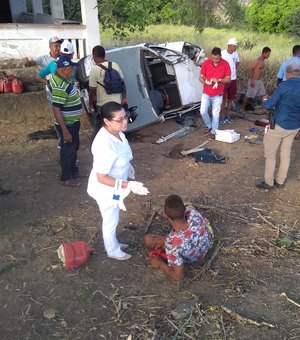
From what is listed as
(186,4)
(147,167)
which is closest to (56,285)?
(147,167)

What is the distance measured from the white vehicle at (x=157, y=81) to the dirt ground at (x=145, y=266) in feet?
7.68

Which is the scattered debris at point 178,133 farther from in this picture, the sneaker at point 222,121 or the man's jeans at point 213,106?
the sneaker at point 222,121

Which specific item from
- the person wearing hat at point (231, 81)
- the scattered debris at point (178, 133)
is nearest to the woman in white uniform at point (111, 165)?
the scattered debris at point (178, 133)

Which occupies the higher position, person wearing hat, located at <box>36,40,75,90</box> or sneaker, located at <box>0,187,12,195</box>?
→ person wearing hat, located at <box>36,40,75,90</box>

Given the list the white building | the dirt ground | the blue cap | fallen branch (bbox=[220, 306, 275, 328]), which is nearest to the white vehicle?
the white building

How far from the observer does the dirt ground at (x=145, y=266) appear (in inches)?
128

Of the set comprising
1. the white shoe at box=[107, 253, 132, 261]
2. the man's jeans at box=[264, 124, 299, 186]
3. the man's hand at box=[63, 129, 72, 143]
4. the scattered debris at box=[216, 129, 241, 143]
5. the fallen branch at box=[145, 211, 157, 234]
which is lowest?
the scattered debris at box=[216, 129, 241, 143]

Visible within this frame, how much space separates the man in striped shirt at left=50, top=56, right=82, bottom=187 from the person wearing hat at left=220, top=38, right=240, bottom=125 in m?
4.61

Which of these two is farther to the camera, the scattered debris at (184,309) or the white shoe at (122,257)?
A: the white shoe at (122,257)

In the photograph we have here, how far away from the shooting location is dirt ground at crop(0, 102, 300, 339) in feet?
10.7

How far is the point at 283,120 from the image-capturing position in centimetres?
526

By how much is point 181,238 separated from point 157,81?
21.9 ft

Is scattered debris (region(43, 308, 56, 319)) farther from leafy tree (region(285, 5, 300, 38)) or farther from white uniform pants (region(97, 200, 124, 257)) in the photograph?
leafy tree (region(285, 5, 300, 38))

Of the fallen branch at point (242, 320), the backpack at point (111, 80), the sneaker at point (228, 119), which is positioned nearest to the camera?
the fallen branch at point (242, 320)
